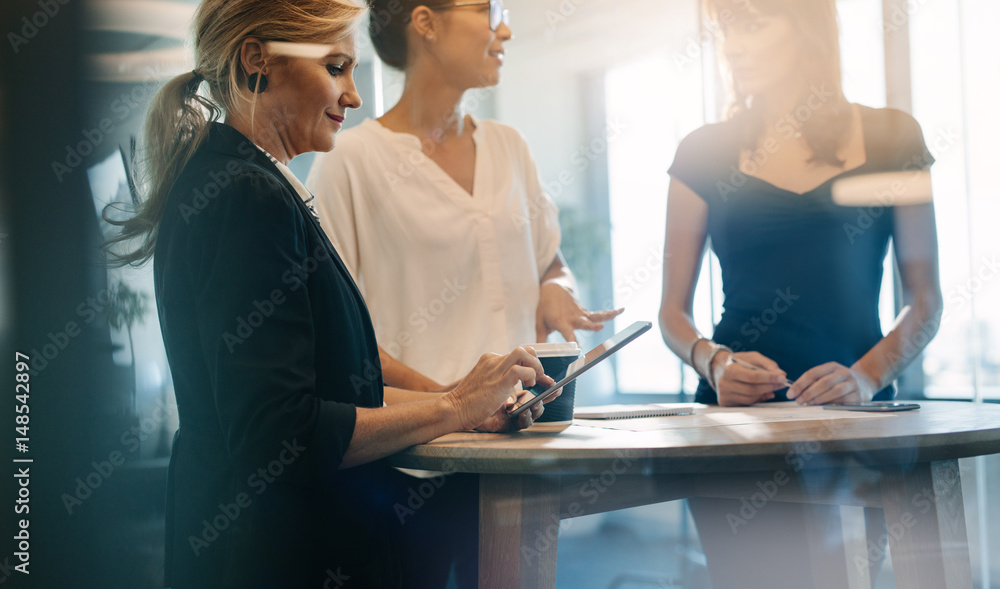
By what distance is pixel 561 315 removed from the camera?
1.73 metres

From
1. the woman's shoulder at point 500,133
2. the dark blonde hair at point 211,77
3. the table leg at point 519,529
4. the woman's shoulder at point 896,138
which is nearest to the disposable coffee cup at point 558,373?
the table leg at point 519,529

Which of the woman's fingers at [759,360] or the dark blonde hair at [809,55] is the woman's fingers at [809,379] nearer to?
the woman's fingers at [759,360]

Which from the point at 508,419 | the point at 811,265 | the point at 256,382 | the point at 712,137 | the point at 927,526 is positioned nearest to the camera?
the point at 256,382

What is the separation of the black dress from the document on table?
335 millimetres

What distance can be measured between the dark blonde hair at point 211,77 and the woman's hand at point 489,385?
56 centimetres

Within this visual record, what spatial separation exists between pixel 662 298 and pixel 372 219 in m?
0.78

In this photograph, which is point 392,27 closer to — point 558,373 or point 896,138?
point 558,373

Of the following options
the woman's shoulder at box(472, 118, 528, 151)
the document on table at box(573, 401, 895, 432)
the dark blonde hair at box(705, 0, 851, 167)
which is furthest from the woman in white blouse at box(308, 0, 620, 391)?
the dark blonde hair at box(705, 0, 851, 167)

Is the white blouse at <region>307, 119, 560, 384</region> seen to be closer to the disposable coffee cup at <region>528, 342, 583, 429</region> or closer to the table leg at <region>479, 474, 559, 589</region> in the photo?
the disposable coffee cup at <region>528, 342, 583, 429</region>

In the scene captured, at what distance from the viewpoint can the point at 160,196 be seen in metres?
1.18

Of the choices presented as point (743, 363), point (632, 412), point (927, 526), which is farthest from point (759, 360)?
point (927, 526)

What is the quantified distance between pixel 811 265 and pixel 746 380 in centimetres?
39

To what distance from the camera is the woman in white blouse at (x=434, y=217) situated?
1.74 meters

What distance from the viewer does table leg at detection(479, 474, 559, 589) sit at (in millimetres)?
985
